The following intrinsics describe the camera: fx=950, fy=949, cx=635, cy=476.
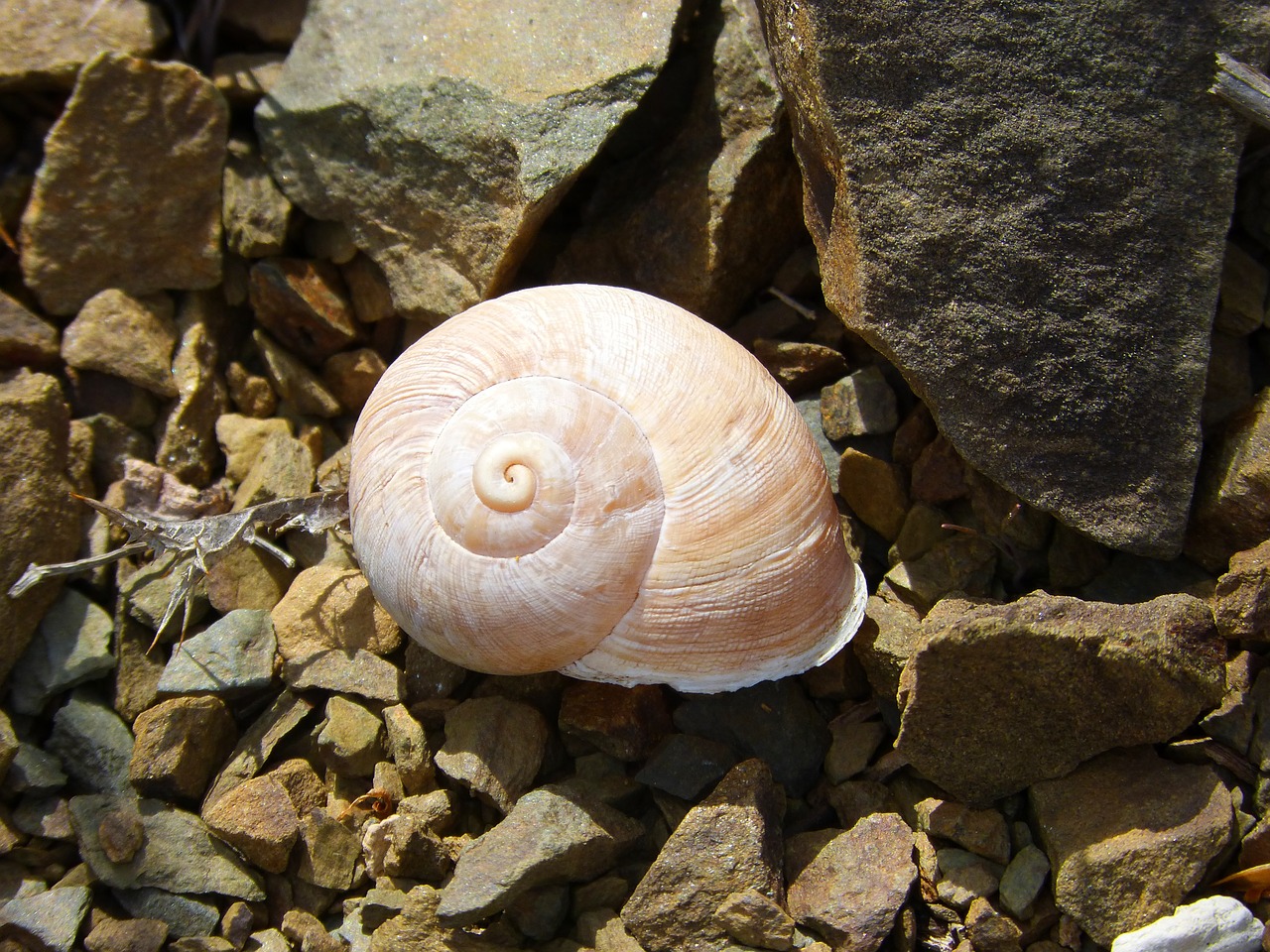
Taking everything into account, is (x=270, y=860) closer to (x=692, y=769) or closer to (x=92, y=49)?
(x=692, y=769)

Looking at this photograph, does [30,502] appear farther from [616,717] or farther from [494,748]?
[616,717]

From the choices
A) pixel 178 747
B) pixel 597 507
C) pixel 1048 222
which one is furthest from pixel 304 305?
pixel 1048 222

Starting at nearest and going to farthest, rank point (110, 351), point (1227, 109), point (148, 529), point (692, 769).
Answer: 1. point (1227, 109)
2. point (692, 769)
3. point (148, 529)
4. point (110, 351)

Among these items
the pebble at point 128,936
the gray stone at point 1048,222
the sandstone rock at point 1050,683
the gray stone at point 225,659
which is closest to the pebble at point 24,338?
the gray stone at point 225,659

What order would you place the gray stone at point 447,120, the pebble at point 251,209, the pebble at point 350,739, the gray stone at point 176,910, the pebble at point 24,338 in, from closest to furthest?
the gray stone at point 176,910, the pebble at point 350,739, the gray stone at point 447,120, the pebble at point 24,338, the pebble at point 251,209

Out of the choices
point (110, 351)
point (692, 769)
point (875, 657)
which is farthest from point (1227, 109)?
point (110, 351)

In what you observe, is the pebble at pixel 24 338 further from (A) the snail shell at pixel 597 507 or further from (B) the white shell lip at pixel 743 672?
(B) the white shell lip at pixel 743 672
